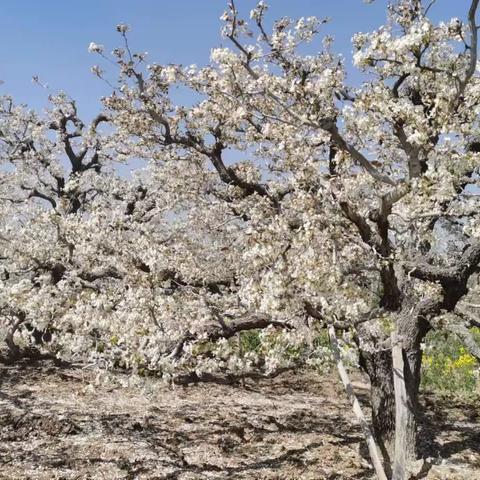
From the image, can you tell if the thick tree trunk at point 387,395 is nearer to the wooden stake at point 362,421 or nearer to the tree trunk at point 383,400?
the tree trunk at point 383,400

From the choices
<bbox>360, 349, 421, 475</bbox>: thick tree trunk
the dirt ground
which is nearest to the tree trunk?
<bbox>360, 349, 421, 475</bbox>: thick tree trunk

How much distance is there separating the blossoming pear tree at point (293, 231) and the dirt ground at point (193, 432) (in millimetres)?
1205

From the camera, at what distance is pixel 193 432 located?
10492 mm

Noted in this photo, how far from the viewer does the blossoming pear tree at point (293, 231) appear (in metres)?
7.28

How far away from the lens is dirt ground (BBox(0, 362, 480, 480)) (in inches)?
333

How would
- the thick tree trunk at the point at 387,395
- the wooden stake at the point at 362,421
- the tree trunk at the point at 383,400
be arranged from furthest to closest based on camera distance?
the tree trunk at the point at 383,400 < the thick tree trunk at the point at 387,395 < the wooden stake at the point at 362,421

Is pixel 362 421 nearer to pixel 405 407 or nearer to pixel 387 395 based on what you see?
pixel 405 407

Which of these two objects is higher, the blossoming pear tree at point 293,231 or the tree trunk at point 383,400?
the blossoming pear tree at point 293,231

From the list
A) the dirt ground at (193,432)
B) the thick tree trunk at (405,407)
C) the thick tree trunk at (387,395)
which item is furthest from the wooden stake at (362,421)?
the thick tree trunk at (387,395)

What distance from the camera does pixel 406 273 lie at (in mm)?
8758

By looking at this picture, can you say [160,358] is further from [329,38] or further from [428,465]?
[329,38]

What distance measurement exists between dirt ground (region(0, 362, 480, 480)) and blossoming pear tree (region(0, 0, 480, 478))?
1.21 metres

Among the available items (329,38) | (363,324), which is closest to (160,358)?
(363,324)

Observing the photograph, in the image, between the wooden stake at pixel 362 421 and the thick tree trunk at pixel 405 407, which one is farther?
the thick tree trunk at pixel 405 407
